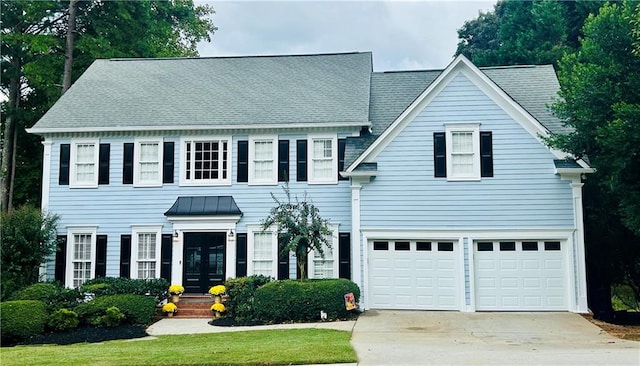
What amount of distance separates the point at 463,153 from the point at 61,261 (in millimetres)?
13917

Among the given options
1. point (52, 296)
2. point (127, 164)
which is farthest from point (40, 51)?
point (52, 296)

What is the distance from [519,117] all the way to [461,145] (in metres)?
1.91

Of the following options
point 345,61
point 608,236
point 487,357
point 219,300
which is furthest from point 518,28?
point 487,357

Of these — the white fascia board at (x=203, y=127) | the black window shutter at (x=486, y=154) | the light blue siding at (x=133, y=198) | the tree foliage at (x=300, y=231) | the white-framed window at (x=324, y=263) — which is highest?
the white fascia board at (x=203, y=127)

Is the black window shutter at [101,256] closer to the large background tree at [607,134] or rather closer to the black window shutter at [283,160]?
the black window shutter at [283,160]

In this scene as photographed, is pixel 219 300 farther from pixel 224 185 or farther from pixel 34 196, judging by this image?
pixel 34 196

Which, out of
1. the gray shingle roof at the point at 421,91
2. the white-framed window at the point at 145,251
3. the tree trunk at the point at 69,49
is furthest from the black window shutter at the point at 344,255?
the tree trunk at the point at 69,49

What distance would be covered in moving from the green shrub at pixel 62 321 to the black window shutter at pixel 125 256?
11.3 feet

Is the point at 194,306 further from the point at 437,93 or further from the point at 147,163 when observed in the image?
the point at 437,93

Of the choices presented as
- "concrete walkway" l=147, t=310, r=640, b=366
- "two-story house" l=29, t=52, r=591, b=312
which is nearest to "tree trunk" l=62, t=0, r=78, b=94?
"two-story house" l=29, t=52, r=591, b=312

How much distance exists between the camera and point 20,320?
1396 cm

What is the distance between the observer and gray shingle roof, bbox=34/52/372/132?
1847 centimetres

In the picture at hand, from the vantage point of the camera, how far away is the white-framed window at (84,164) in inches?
730

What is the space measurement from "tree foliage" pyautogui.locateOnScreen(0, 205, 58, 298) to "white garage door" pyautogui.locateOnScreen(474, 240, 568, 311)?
44.9ft
